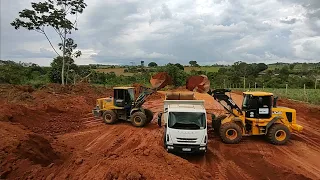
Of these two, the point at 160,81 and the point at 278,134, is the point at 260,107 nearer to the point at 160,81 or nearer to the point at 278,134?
the point at 278,134

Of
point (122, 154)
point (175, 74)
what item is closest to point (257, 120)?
point (122, 154)

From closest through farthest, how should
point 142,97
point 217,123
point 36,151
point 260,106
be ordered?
A: 1. point 36,151
2. point 260,106
3. point 217,123
4. point 142,97

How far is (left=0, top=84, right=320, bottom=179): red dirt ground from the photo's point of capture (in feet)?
33.8

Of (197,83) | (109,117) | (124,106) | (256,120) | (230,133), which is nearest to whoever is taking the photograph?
(230,133)

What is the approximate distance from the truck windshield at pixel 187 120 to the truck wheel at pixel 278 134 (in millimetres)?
4244

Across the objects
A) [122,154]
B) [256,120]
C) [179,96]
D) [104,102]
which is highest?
[179,96]

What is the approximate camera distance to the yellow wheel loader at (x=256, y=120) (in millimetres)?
15734

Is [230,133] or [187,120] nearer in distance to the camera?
[187,120]

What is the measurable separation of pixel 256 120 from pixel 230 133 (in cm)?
146

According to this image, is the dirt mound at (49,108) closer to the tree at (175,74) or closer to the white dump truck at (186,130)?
the white dump truck at (186,130)

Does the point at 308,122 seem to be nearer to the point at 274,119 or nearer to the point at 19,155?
the point at 274,119

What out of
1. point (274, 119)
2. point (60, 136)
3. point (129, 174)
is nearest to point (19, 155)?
point (129, 174)

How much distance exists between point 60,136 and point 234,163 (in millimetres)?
9676

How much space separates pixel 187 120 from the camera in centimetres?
1366
